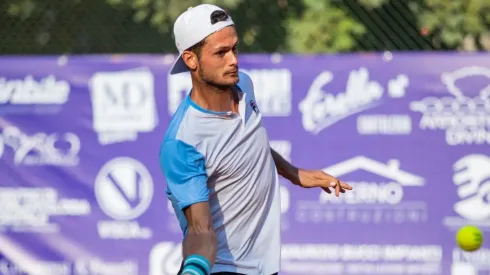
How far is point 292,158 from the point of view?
7.29 metres

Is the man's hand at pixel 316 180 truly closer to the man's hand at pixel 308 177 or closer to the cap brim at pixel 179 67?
the man's hand at pixel 308 177

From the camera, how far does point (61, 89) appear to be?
7492mm

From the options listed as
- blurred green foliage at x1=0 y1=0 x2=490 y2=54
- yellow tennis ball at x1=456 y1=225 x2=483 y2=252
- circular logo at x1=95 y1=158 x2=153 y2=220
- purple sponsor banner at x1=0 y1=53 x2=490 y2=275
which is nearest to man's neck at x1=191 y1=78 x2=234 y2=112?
purple sponsor banner at x1=0 y1=53 x2=490 y2=275

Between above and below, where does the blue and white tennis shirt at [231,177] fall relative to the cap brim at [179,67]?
below

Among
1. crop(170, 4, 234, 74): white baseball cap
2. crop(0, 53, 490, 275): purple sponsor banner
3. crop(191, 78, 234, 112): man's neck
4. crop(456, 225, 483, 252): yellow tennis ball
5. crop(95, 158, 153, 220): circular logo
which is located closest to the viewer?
crop(170, 4, 234, 74): white baseball cap

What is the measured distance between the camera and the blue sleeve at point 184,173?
397cm

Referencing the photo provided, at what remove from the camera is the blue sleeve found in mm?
3969

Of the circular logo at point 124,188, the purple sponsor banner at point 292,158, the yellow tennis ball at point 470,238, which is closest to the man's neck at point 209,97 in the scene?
the purple sponsor banner at point 292,158

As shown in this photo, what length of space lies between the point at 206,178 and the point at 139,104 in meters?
3.35

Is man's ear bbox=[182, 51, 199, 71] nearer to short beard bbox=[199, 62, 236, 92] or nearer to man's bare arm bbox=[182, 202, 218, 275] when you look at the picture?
short beard bbox=[199, 62, 236, 92]

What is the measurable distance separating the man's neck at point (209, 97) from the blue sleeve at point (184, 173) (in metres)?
0.23

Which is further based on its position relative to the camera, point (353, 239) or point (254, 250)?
point (353, 239)

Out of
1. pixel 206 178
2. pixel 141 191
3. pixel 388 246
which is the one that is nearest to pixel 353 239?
pixel 388 246

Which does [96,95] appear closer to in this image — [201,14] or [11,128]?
[11,128]
